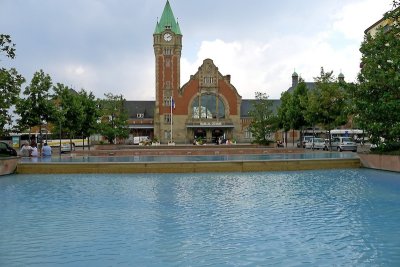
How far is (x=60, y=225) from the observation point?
45.8ft

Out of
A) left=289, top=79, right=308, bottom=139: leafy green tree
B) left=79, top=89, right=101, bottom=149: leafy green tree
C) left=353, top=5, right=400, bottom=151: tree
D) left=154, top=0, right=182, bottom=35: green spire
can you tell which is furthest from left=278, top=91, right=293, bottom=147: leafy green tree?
left=154, top=0, right=182, bottom=35: green spire

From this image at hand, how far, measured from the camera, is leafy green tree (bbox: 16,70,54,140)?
Result: 3738 centimetres

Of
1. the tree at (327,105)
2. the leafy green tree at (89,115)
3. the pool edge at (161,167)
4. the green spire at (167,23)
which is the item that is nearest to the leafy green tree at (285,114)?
the tree at (327,105)

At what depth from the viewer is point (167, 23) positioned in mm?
100688

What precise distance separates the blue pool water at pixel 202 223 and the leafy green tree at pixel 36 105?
14372 mm

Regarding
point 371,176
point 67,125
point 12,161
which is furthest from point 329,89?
point 12,161

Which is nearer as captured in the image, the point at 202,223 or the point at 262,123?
the point at 202,223

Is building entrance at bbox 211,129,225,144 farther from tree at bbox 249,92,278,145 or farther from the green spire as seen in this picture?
tree at bbox 249,92,278,145

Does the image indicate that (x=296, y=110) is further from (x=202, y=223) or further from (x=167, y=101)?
(x=167, y=101)

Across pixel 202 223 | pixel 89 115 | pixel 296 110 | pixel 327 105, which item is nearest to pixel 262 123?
pixel 296 110

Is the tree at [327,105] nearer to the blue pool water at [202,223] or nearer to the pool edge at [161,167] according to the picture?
the pool edge at [161,167]

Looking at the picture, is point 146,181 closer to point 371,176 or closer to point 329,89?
point 371,176

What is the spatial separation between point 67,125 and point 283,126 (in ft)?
95.4

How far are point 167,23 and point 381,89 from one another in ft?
252
